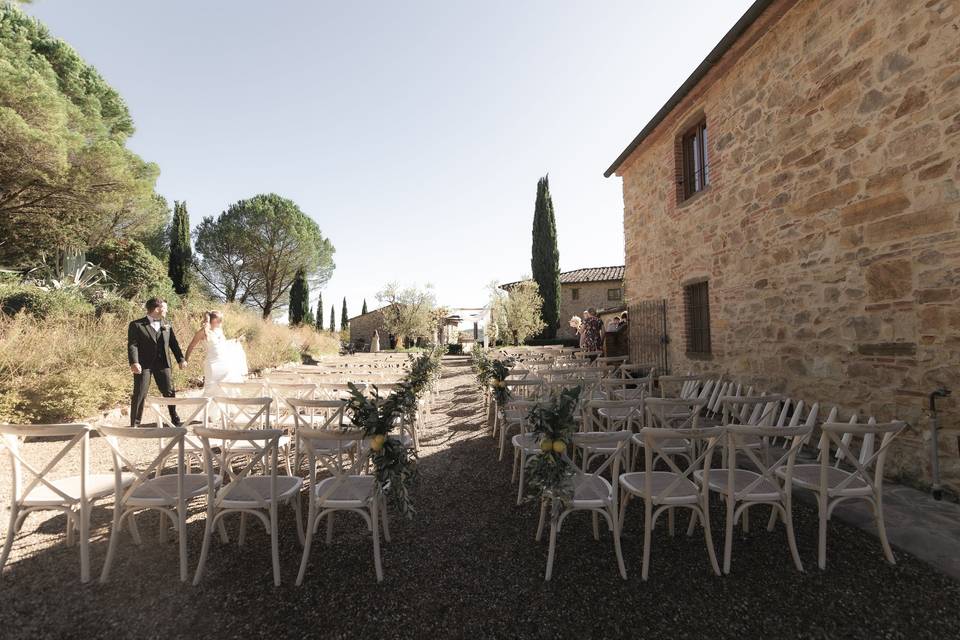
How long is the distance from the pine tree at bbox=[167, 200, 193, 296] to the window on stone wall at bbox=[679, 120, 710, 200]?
21.9m

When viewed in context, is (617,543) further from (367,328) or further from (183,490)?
(367,328)

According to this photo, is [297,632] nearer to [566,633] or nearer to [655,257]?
[566,633]

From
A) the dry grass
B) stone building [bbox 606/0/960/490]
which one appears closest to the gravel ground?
stone building [bbox 606/0/960/490]

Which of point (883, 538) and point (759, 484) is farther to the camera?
point (759, 484)

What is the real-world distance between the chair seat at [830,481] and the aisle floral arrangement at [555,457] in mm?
1392

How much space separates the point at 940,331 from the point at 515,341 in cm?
1857

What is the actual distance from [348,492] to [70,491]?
5.44 feet

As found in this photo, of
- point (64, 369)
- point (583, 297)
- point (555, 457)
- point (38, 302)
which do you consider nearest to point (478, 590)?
point (555, 457)

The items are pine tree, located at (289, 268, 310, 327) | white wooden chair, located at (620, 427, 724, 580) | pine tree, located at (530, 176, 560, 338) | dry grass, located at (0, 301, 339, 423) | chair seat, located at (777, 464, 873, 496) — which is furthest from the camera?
pine tree, located at (289, 268, 310, 327)

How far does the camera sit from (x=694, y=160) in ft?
23.4

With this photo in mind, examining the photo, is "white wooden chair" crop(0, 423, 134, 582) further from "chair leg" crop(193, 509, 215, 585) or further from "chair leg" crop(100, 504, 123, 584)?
"chair leg" crop(193, 509, 215, 585)

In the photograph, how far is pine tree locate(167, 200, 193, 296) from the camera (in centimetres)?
2056

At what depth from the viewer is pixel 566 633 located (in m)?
1.84

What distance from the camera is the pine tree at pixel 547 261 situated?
75.7 feet
